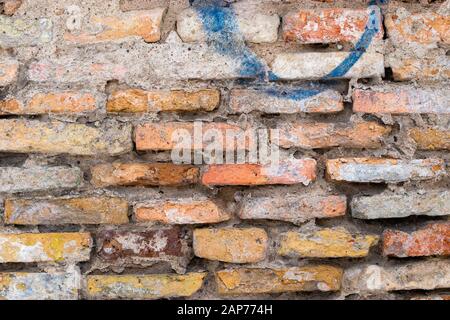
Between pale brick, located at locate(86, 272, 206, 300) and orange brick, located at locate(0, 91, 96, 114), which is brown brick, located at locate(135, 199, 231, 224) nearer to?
pale brick, located at locate(86, 272, 206, 300)

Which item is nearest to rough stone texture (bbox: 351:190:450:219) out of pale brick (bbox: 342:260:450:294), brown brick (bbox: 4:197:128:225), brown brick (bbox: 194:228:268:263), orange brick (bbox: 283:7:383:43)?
pale brick (bbox: 342:260:450:294)

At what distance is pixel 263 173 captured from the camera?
138cm

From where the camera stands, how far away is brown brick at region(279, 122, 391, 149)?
1.38m

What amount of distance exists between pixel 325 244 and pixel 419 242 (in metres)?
0.21

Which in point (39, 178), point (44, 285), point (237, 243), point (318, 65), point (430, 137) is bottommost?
point (44, 285)

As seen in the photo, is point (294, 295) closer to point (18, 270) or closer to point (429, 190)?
point (429, 190)

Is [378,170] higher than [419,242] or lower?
higher

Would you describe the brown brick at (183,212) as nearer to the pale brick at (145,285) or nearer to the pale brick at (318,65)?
the pale brick at (145,285)

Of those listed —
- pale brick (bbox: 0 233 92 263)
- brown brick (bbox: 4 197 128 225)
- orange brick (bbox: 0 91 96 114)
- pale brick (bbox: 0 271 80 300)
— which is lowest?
pale brick (bbox: 0 271 80 300)

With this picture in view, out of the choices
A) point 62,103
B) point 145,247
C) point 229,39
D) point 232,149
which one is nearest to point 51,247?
point 145,247

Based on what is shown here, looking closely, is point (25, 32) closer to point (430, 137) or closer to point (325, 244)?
point (325, 244)

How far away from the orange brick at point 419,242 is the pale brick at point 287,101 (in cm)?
31

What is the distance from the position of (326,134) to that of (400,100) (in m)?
0.18

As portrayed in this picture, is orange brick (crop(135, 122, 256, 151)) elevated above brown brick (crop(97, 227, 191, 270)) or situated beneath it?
elevated above
